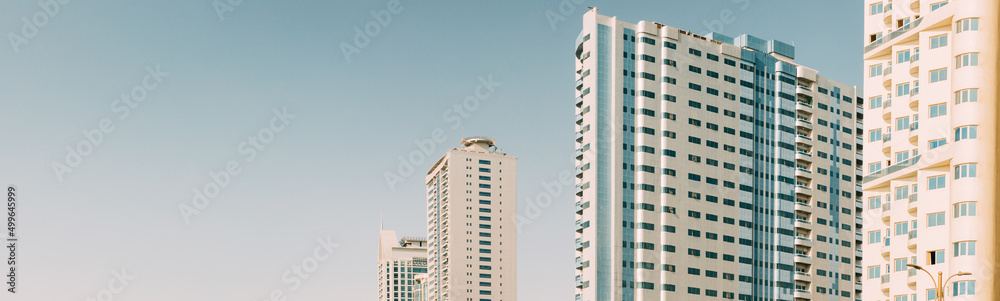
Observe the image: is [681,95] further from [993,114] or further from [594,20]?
[993,114]

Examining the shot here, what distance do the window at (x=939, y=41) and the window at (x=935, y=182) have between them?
31.9ft

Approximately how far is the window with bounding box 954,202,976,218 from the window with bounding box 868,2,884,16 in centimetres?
2191

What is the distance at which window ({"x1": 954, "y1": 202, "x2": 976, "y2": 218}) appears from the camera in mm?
Result: 67625

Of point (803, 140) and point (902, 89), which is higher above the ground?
point (803, 140)

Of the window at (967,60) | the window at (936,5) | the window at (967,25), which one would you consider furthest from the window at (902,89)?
the window at (967,25)

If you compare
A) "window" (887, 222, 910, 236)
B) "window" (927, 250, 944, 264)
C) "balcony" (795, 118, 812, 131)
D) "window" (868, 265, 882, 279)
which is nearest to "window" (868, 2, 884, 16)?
"window" (887, 222, 910, 236)

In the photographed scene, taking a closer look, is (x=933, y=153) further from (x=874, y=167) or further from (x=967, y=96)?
(x=874, y=167)

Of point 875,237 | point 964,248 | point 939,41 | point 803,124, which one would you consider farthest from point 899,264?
point 803,124

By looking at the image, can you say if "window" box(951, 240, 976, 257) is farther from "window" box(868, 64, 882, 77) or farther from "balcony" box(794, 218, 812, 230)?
"balcony" box(794, 218, 812, 230)

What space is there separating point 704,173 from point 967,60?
272ft

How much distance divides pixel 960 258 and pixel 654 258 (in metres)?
78.4

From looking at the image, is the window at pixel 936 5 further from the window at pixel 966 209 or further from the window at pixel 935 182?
the window at pixel 966 209

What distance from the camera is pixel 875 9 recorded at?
277ft

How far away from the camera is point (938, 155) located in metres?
70.7
